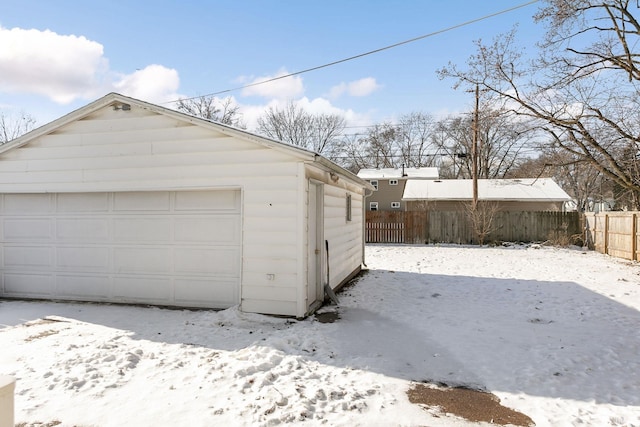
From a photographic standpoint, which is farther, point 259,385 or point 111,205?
point 111,205

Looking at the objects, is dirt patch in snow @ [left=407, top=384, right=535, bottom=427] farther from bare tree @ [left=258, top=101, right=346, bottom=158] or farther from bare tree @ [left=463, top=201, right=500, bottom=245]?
bare tree @ [left=258, top=101, right=346, bottom=158]

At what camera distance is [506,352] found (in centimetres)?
448

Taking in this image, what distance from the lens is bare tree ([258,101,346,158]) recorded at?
110ft

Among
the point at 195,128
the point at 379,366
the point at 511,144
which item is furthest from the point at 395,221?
the point at 511,144

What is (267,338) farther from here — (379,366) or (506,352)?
(506,352)

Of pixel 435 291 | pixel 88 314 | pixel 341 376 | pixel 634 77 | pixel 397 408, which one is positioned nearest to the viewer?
pixel 397 408

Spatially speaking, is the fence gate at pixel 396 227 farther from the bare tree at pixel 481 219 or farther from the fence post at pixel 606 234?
the fence post at pixel 606 234

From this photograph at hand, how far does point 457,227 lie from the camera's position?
1869 centimetres

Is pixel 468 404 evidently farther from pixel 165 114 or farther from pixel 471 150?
pixel 471 150

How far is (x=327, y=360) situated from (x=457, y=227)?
629 inches

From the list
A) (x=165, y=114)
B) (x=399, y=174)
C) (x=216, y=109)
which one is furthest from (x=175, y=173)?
(x=399, y=174)

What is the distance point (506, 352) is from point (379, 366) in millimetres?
1602

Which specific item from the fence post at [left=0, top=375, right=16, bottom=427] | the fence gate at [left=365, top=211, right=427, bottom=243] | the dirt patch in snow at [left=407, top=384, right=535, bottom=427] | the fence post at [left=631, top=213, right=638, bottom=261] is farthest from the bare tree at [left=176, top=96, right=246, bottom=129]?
the fence post at [left=0, top=375, right=16, bottom=427]

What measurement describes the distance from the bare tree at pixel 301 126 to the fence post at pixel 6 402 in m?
31.5
